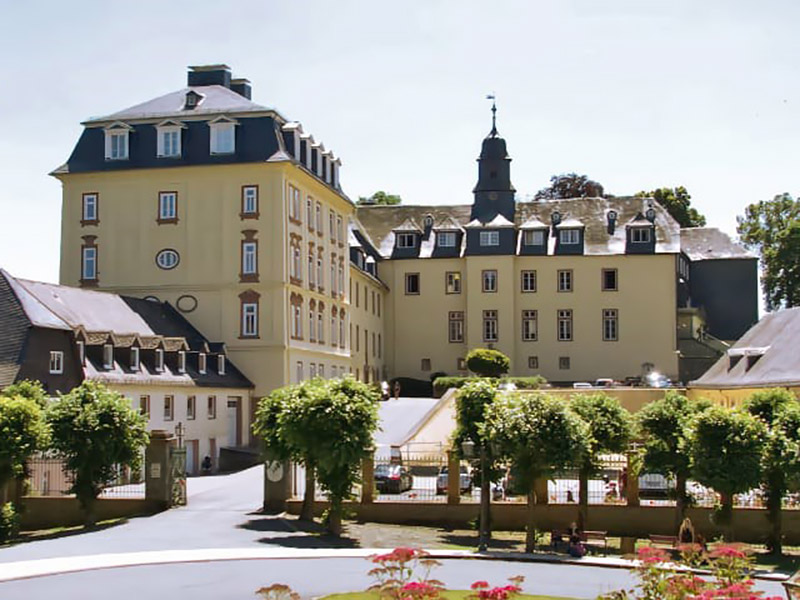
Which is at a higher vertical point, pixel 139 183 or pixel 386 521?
pixel 139 183

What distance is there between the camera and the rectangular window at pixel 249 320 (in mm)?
56594

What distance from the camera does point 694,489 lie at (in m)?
38.1

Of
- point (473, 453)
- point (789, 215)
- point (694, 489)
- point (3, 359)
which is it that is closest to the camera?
point (473, 453)

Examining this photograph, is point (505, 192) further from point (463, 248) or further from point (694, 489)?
point (694, 489)

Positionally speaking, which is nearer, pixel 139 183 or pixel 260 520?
pixel 260 520

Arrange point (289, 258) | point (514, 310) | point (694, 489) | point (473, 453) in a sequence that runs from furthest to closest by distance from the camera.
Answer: point (514, 310) → point (289, 258) → point (694, 489) → point (473, 453)

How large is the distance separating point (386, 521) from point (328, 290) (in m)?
29.5

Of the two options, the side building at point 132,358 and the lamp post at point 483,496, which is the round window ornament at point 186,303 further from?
the lamp post at point 483,496

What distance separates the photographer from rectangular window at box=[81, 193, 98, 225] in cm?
5859

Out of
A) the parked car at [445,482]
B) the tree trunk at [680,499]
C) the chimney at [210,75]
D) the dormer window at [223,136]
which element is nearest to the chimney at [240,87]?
the chimney at [210,75]

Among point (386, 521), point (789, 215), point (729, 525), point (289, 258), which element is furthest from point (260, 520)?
point (789, 215)

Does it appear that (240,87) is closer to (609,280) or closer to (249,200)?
(249,200)

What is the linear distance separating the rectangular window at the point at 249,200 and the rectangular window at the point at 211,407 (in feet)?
32.1

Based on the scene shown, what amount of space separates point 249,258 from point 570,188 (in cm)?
4414
